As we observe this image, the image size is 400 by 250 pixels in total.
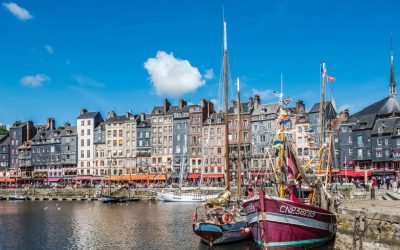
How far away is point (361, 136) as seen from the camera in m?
78.4

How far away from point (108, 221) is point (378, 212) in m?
31.4

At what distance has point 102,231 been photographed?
132ft

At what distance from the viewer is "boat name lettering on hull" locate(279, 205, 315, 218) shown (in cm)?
2617

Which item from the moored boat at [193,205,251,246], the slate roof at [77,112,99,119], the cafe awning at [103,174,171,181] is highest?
the slate roof at [77,112,99,119]

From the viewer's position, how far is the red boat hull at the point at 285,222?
2625 centimetres

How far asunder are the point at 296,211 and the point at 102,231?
20.5 m

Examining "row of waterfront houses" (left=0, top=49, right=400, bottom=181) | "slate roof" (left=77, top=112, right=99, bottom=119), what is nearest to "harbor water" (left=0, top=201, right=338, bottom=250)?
"row of waterfront houses" (left=0, top=49, right=400, bottom=181)

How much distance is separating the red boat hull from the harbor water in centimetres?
415

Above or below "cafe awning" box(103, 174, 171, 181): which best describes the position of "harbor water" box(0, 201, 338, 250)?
below

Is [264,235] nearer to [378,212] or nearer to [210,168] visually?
[378,212]

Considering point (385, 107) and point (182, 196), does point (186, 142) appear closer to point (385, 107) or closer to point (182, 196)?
point (182, 196)

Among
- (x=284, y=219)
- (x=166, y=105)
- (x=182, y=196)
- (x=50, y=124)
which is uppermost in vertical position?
(x=166, y=105)

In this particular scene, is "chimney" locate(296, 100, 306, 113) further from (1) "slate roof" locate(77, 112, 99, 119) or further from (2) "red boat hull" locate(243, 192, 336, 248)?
(2) "red boat hull" locate(243, 192, 336, 248)

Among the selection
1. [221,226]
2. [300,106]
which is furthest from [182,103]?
[221,226]
